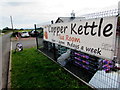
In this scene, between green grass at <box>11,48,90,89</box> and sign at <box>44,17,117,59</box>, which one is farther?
green grass at <box>11,48,90,89</box>

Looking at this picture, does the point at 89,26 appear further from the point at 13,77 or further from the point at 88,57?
the point at 13,77

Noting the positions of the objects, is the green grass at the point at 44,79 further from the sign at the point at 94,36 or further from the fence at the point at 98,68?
the sign at the point at 94,36

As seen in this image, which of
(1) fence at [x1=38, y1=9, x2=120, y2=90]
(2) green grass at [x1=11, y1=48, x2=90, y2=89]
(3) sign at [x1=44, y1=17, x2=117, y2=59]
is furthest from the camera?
(2) green grass at [x1=11, y1=48, x2=90, y2=89]

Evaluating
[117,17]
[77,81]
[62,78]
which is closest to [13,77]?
[62,78]

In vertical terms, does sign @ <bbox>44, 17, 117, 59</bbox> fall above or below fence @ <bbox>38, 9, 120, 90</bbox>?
above

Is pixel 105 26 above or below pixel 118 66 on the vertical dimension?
above

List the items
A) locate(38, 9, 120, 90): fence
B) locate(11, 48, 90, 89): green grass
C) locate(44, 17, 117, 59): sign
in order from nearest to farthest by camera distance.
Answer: locate(44, 17, 117, 59): sign, locate(38, 9, 120, 90): fence, locate(11, 48, 90, 89): green grass

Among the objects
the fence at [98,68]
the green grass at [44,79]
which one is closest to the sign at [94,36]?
the fence at [98,68]

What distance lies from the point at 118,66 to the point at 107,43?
5.21 ft

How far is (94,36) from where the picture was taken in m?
2.40

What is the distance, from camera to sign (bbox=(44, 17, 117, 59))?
2.00 metres

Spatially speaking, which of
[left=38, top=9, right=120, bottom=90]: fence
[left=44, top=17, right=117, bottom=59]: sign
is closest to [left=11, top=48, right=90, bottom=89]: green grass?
[left=38, top=9, right=120, bottom=90]: fence

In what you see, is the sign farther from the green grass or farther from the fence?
the green grass

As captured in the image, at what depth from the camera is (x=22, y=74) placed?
403 centimetres
